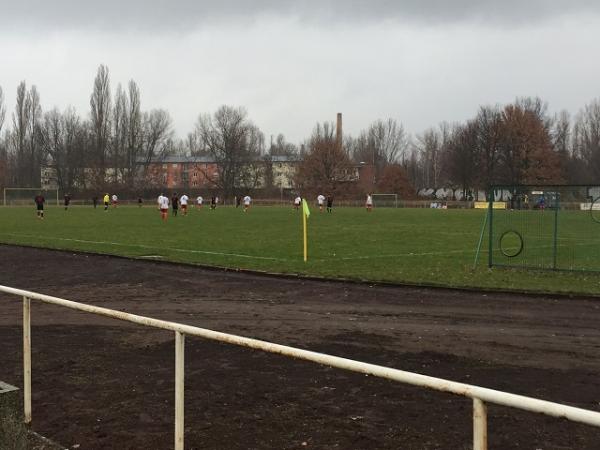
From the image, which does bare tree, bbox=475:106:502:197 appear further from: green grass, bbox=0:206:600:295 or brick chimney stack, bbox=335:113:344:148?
green grass, bbox=0:206:600:295

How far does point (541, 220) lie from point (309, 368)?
1372 cm

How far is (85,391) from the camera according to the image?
596 centimetres

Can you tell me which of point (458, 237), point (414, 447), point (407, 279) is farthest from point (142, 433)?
point (458, 237)

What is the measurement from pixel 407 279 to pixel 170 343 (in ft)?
22.3

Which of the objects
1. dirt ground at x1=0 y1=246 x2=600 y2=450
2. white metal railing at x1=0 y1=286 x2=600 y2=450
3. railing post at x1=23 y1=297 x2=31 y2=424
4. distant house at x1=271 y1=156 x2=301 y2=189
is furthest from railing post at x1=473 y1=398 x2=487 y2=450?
distant house at x1=271 y1=156 x2=301 y2=189

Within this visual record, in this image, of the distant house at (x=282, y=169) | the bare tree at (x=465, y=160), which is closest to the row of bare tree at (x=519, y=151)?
the bare tree at (x=465, y=160)

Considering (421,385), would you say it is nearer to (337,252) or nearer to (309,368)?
(309,368)

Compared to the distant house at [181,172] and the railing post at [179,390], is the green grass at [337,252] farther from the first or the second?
the distant house at [181,172]

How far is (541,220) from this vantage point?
18.3 m

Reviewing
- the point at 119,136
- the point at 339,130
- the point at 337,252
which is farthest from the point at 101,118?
the point at 337,252

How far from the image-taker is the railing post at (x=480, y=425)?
2.31 metres

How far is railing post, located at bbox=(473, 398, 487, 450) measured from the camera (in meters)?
2.31

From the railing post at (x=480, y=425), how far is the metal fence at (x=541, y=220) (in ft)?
45.7

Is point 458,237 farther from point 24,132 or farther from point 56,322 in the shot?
point 24,132
